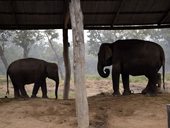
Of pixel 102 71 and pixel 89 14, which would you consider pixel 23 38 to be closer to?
pixel 102 71

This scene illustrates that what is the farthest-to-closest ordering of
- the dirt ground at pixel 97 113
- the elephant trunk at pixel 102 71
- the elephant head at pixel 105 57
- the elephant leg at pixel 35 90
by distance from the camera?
the elephant leg at pixel 35 90
the elephant trunk at pixel 102 71
the elephant head at pixel 105 57
the dirt ground at pixel 97 113

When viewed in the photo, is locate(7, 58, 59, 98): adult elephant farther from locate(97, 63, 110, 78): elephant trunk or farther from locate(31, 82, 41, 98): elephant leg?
locate(97, 63, 110, 78): elephant trunk

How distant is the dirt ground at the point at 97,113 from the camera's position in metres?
7.68

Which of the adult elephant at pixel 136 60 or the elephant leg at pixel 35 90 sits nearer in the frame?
the adult elephant at pixel 136 60

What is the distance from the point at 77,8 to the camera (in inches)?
294

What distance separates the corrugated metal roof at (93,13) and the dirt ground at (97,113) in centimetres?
262

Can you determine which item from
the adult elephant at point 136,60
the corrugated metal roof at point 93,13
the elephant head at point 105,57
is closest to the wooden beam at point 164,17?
the corrugated metal roof at point 93,13

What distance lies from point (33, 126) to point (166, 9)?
5899 mm

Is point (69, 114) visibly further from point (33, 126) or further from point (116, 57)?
point (116, 57)

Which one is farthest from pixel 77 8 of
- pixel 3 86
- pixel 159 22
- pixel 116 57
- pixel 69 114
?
pixel 3 86

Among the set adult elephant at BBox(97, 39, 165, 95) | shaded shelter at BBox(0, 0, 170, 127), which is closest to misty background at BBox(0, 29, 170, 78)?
shaded shelter at BBox(0, 0, 170, 127)

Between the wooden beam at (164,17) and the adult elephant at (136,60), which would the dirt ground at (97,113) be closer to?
the adult elephant at (136,60)

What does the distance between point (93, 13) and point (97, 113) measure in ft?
12.5

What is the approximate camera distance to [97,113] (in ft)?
Answer: 28.0
